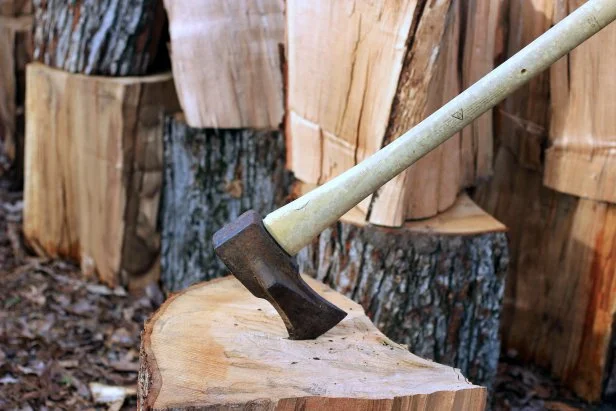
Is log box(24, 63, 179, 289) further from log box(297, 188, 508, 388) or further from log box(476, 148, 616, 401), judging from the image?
log box(476, 148, 616, 401)

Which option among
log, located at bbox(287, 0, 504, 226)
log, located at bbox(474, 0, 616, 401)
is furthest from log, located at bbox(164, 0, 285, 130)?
log, located at bbox(474, 0, 616, 401)

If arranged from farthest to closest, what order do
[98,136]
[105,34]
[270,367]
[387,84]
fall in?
[98,136] < [105,34] < [387,84] < [270,367]

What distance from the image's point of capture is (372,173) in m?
2.14

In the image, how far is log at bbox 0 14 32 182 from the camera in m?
4.22

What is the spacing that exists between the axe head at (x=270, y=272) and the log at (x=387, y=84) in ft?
2.07

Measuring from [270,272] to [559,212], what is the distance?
1.52 m

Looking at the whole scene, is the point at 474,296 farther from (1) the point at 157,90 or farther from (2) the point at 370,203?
(1) the point at 157,90

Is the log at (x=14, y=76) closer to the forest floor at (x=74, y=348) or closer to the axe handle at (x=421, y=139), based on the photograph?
the forest floor at (x=74, y=348)

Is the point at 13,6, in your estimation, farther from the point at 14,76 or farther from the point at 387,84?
the point at 387,84

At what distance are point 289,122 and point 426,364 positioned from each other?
1226 mm

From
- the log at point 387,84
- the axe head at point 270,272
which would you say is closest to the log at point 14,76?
the log at point 387,84

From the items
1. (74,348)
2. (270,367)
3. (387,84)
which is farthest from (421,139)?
(74,348)

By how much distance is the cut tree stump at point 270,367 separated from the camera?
1.91m

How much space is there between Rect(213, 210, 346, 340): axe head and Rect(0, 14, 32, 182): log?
8.16 feet
